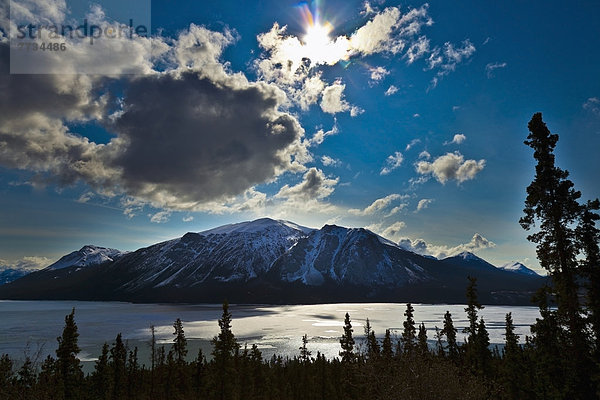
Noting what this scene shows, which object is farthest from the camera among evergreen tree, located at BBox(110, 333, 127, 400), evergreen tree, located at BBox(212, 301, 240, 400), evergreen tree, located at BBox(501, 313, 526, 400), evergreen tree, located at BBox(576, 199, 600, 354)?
evergreen tree, located at BBox(110, 333, 127, 400)

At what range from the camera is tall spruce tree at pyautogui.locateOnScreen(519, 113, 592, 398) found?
21.7 meters

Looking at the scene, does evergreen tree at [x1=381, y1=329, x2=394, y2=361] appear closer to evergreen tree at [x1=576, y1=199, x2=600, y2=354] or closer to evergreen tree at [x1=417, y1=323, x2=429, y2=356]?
evergreen tree at [x1=417, y1=323, x2=429, y2=356]

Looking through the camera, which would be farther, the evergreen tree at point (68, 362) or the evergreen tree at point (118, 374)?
the evergreen tree at point (118, 374)

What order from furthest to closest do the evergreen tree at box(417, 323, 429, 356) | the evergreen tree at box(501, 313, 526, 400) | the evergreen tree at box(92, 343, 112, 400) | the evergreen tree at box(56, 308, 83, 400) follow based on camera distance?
the evergreen tree at box(92, 343, 112, 400), the evergreen tree at box(56, 308, 83, 400), the evergreen tree at box(501, 313, 526, 400), the evergreen tree at box(417, 323, 429, 356)

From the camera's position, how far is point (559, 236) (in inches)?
859

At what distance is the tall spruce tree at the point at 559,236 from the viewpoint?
21.7 m

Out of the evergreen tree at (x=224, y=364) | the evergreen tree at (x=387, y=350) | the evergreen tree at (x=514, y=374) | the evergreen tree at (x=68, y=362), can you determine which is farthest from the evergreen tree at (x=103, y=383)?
the evergreen tree at (x=514, y=374)

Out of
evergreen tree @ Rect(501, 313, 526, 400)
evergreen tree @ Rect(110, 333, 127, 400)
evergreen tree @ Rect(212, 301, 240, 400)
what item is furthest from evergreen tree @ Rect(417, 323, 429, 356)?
evergreen tree @ Rect(110, 333, 127, 400)

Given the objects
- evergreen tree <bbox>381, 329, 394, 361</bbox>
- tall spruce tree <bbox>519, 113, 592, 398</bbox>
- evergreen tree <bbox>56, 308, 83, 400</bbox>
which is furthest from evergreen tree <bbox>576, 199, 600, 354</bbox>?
evergreen tree <bbox>56, 308, 83, 400</bbox>

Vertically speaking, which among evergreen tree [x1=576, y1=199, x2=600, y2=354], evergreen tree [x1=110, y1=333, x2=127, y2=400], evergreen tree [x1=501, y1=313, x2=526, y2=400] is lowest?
evergreen tree [x1=110, y1=333, x2=127, y2=400]

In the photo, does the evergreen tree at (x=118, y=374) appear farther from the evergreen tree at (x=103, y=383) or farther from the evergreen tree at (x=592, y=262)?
the evergreen tree at (x=592, y=262)

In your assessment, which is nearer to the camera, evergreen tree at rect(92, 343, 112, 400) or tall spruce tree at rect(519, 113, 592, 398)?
tall spruce tree at rect(519, 113, 592, 398)

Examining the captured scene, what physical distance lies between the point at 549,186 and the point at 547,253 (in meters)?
4.23

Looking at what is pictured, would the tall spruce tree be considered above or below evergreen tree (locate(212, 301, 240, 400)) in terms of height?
above
